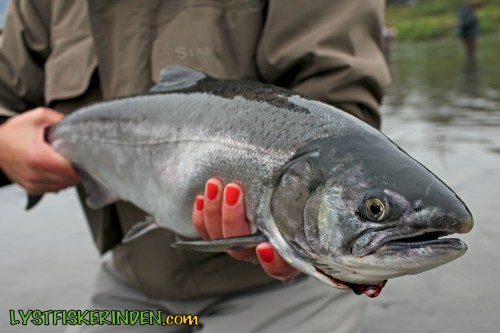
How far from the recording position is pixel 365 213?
1422 mm

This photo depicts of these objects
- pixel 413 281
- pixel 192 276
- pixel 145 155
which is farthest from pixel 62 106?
pixel 413 281

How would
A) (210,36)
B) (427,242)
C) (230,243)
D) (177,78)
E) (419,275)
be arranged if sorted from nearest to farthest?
1. (427,242)
2. (230,243)
3. (177,78)
4. (210,36)
5. (419,275)

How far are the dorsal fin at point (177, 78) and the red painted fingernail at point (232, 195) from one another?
1.83 ft

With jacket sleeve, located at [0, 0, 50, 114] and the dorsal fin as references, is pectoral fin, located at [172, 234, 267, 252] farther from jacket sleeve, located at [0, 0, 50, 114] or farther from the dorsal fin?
jacket sleeve, located at [0, 0, 50, 114]

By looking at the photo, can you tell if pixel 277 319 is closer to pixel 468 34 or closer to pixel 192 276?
pixel 192 276

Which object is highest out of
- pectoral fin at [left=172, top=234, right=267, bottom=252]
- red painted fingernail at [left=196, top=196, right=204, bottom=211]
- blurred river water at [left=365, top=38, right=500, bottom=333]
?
pectoral fin at [left=172, top=234, right=267, bottom=252]

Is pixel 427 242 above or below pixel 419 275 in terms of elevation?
above

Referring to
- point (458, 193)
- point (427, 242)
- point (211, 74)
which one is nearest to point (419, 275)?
point (458, 193)

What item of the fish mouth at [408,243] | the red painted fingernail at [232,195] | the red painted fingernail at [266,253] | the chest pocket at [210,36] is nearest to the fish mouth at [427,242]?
the fish mouth at [408,243]

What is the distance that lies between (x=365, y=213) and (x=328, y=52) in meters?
1.02

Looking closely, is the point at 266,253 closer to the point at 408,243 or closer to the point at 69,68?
the point at 408,243

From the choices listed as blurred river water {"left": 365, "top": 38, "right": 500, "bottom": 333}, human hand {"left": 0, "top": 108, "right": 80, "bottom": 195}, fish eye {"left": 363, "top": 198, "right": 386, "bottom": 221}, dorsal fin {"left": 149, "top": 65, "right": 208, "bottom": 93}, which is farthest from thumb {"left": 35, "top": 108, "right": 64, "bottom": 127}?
blurred river water {"left": 365, "top": 38, "right": 500, "bottom": 333}

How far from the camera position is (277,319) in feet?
7.80

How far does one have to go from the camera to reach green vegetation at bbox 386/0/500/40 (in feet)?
128
